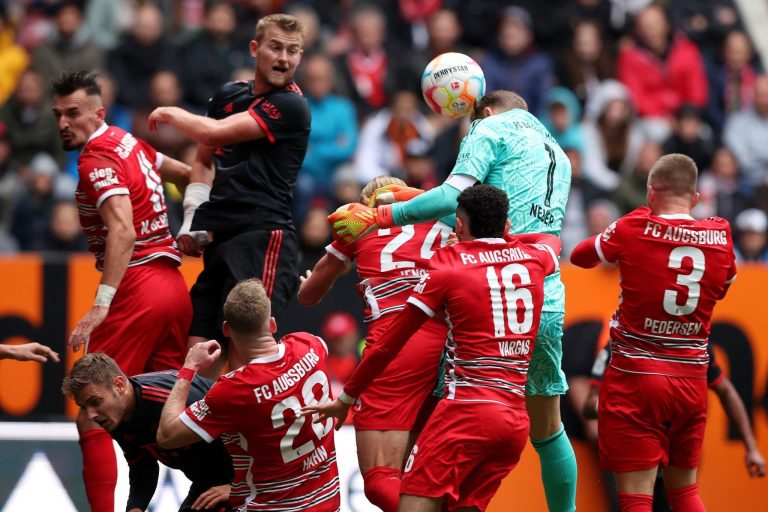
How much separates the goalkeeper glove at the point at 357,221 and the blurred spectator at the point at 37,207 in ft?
21.4

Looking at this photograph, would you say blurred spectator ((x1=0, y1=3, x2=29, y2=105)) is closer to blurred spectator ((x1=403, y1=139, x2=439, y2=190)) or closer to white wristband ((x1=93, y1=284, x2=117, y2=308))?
blurred spectator ((x1=403, y1=139, x2=439, y2=190))

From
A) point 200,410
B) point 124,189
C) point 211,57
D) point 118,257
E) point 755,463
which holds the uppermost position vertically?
point 211,57

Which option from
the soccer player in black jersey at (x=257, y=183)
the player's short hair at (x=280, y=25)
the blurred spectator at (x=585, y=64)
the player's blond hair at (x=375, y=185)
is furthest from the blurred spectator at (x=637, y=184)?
the player's short hair at (x=280, y=25)

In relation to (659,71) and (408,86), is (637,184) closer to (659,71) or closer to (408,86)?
(659,71)

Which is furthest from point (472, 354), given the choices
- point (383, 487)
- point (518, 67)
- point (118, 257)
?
point (518, 67)

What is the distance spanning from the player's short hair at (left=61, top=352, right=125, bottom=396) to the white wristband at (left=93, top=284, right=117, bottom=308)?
2.56ft

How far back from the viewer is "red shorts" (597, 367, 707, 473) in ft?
25.4

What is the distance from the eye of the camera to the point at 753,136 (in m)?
15.1

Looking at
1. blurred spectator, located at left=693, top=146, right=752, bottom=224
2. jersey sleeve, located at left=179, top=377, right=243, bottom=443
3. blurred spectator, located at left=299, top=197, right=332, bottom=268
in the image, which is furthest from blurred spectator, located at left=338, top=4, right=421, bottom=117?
jersey sleeve, located at left=179, top=377, right=243, bottom=443

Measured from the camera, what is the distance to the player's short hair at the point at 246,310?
6809 mm

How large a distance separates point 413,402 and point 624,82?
8.47 metres

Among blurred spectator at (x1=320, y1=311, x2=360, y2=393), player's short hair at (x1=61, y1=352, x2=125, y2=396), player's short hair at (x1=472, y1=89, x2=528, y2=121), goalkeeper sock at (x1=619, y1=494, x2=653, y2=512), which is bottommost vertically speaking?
blurred spectator at (x1=320, y1=311, x2=360, y2=393)

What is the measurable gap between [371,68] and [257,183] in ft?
22.8

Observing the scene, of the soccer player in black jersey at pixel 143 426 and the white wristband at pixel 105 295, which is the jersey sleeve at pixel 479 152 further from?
the white wristband at pixel 105 295
